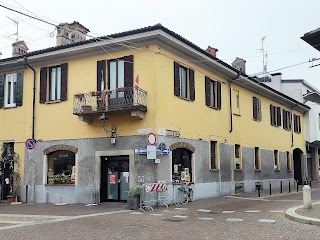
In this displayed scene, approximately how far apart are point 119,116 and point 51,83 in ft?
15.1

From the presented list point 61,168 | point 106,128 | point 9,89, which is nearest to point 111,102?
point 106,128

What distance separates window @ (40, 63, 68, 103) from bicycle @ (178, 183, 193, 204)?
7181mm

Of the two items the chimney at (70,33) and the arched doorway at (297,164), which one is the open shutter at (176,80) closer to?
the chimney at (70,33)

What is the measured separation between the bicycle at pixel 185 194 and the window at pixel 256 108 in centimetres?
983

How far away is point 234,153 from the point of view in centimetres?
2273

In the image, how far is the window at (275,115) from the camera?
93.4 ft

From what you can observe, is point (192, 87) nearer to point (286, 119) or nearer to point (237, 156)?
point (237, 156)

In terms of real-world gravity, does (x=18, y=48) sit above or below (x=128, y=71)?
above

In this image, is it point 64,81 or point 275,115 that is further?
point 275,115

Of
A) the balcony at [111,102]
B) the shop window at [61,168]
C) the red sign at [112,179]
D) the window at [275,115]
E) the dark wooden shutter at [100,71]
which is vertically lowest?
the red sign at [112,179]

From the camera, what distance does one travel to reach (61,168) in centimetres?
1873

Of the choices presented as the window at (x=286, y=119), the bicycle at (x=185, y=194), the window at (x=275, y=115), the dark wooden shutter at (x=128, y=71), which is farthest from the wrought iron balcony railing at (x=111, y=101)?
the window at (x=286, y=119)

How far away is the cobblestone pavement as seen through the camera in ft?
31.7

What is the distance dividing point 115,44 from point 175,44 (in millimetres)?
2609
